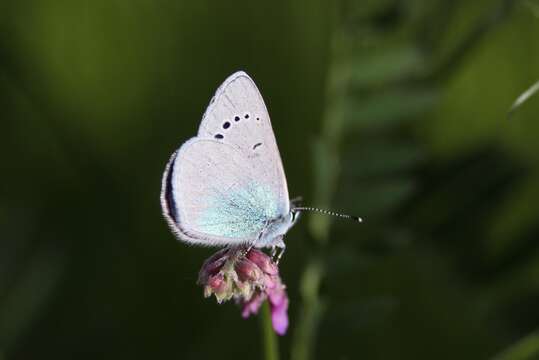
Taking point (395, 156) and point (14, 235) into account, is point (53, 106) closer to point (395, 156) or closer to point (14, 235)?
point (14, 235)

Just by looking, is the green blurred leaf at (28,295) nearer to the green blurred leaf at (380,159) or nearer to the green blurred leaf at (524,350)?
the green blurred leaf at (380,159)

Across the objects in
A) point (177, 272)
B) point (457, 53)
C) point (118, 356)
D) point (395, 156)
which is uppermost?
point (457, 53)

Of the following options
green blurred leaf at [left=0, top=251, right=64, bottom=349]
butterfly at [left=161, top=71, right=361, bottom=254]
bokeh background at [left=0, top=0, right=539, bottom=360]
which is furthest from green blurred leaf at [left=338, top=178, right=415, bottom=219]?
green blurred leaf at [left=0, top=251, right=64, bottom=349]

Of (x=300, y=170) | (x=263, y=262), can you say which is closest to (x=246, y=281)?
(x=263, y=262)

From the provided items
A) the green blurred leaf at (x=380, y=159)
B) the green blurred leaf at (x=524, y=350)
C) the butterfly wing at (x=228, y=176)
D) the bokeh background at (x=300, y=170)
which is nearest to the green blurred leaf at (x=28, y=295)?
the bokeh background at (x=300, y=170)

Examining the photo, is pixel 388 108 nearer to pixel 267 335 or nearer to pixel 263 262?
pixel 263 262

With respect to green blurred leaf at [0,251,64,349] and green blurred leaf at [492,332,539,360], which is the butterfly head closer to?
green blurred leaf at [492,332,539,360]

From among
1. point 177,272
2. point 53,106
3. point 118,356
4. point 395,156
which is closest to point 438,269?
point 395,156
